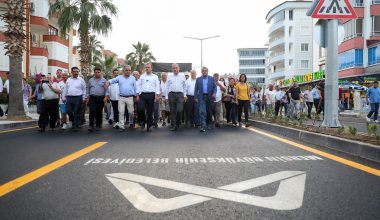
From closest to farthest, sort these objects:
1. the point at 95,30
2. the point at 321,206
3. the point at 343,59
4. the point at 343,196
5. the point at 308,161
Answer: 1. the point at 321,206
2. the point at 343,196
3. the point at 308,161
4. the point at 95,30
5. the point at 343,59

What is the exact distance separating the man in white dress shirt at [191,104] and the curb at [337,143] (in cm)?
322

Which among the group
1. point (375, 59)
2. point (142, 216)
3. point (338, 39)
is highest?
point (375, 59)

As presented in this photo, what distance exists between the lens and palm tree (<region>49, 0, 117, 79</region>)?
24.8 metres

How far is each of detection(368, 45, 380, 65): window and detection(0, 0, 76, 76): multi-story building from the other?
2440 cm

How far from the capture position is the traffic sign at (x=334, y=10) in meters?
8.80

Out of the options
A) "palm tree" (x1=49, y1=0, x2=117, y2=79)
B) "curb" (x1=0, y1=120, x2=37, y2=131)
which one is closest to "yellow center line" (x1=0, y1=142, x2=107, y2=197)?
"curb" (x1=0, y1=120, x2=37, y2=131)

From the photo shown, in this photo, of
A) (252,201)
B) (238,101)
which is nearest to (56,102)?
(238,101)

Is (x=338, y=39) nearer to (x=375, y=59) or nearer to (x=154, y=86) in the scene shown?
(x=154, y=86)

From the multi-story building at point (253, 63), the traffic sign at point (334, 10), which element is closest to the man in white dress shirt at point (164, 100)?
the traffic sign at point (334, 10)

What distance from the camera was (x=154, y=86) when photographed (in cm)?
1134

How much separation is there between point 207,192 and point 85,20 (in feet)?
76.0

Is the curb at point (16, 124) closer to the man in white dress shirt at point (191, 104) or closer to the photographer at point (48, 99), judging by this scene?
the photographer at point (48, 99)

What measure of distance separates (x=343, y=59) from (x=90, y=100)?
31.8 m

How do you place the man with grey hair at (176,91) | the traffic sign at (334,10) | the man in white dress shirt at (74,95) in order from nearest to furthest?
the traffic sign at (334,10)
the man in white dress shirt at (74,95)
the man with grey hair at (176,91)
